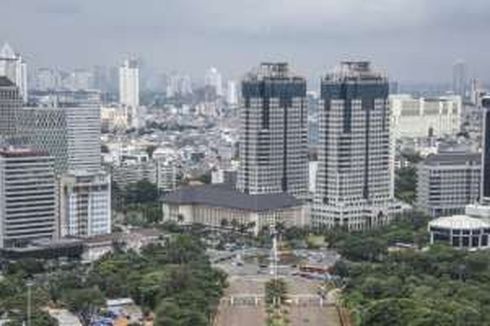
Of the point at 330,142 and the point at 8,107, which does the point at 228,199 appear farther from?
the point at 8,107

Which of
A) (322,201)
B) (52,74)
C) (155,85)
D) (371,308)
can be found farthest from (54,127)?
(155,85)

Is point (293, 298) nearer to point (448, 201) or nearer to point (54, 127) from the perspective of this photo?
point (448, 201)

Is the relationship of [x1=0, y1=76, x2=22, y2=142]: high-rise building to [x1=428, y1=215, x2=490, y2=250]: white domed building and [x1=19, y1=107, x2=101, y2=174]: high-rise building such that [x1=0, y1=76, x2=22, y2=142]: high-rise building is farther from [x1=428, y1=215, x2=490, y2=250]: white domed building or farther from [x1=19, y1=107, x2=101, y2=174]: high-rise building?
[x1=428, y1=215, x2=490, y2=250]: white domed building

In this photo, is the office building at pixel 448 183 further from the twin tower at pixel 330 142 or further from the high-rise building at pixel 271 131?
the high-rise building at pixel 271 131

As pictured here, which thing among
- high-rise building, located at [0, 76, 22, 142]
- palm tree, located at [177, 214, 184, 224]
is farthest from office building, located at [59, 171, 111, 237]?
high-rise building, located at [0, 76, 22, 142]

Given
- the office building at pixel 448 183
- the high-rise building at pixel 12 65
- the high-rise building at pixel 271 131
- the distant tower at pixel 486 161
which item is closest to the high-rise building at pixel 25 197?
the high-rise building at pixel 271 131

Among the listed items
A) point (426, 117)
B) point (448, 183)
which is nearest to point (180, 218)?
point (448, 183)
